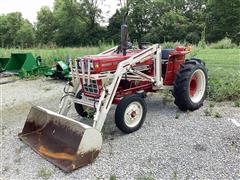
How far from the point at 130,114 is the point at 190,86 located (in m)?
1.58

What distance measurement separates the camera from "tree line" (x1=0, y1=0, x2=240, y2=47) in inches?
1395

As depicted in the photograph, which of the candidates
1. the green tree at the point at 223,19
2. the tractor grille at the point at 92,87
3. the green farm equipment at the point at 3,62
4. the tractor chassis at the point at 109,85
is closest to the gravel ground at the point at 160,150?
the tractor chassis at the point at 109,85

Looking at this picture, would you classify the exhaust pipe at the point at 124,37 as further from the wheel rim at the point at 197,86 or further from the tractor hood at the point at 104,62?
the wheel rim at the point at 197,86

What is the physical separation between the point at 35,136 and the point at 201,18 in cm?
3861

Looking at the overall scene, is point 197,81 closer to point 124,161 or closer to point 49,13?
point 124,161

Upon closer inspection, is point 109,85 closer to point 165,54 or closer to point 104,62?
point 104,62

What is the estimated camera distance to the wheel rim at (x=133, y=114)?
13.3 ft

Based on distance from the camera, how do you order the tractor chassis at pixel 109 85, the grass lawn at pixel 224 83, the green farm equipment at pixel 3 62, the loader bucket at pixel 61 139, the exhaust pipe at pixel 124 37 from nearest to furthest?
the loader bucket at pixel 61 139, the tractor chassis at pixel 109 85, the exhaust pipe at pixel 124 37, the grass lawn at pixel 224 83, the green farm equipment at pixel 3 62

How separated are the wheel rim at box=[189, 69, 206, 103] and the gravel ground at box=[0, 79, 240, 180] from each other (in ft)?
0.84

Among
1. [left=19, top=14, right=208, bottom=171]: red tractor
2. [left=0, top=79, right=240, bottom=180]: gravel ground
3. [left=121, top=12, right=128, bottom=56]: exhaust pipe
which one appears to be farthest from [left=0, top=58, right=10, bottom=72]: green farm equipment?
[left=121, top=12, right=128, bottom=56]: exhaust pipe

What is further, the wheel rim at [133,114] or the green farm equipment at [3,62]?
the green farm equipment at [3,62]

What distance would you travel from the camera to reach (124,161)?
3373mm

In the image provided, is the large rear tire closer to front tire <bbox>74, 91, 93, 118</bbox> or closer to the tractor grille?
the tractor grille

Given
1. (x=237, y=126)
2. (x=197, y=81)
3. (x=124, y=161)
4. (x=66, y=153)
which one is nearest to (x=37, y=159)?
(x=66, y=153)
